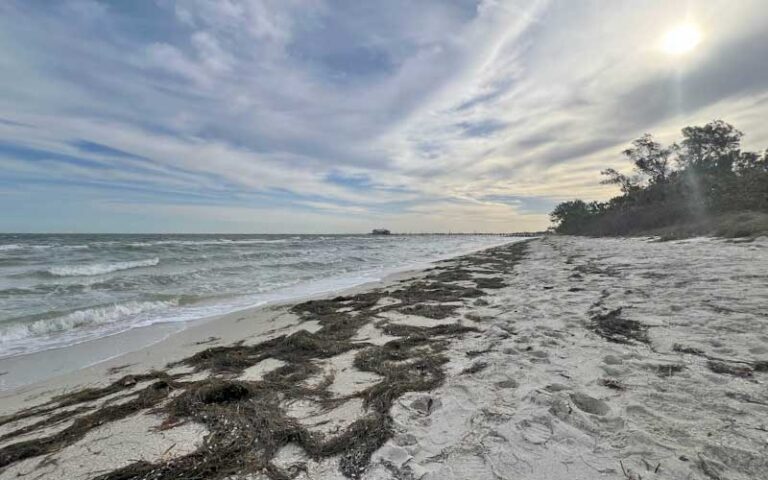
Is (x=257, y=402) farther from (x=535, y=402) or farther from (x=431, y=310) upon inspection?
(x=431, y=310)

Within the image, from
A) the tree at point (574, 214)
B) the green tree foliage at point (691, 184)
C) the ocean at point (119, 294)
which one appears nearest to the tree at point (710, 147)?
the green tree foliage at point (691, 184)

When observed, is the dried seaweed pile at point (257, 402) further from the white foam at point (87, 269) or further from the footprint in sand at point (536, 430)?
the white foam at point (87, 269)

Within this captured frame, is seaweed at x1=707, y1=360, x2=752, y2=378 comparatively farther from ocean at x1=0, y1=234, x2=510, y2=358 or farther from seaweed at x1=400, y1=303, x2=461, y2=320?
ocean at x1=0, y1=234, x2=510, y2=358

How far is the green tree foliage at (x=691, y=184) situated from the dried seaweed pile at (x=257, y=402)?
27174mm

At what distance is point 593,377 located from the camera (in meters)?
2.73

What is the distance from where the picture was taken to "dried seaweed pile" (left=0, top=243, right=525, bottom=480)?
206 cm

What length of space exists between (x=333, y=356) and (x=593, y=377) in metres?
2.67

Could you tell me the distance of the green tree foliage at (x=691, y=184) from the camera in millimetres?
24719

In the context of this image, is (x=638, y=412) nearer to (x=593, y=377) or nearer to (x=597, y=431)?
(x=597, y=431)

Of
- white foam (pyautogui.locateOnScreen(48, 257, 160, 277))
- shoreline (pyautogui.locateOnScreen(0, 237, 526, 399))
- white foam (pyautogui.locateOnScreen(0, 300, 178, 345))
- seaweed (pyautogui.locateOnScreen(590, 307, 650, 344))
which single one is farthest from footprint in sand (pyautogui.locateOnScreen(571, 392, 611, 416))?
white foam (pyautogui.locateOnScreen(48, 257, 160, 277))

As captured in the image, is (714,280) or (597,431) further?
(714,280)

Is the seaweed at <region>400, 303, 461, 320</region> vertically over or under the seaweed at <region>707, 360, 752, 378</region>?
under

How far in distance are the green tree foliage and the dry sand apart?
25.1m

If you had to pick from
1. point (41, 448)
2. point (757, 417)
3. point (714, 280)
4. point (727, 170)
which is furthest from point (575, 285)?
point (727, 170)
